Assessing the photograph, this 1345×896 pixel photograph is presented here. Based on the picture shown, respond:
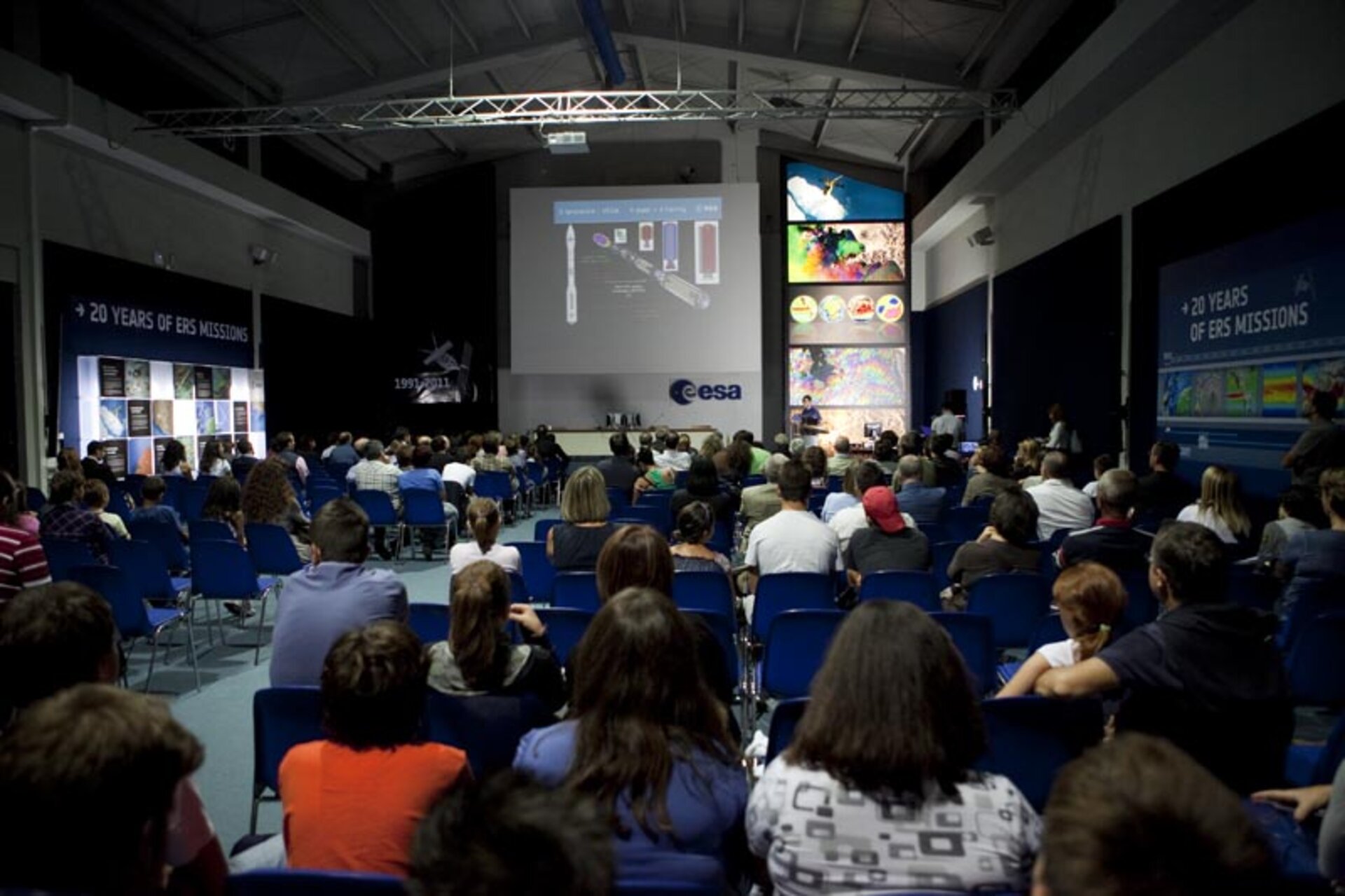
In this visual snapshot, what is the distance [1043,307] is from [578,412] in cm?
1018

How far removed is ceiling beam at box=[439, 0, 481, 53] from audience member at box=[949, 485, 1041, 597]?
38.5 ft

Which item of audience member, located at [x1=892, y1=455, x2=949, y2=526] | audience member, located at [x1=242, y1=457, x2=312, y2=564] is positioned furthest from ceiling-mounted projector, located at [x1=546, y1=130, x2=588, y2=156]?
audience member, located at [x1=892, y1=455, x2=949, y2=526]

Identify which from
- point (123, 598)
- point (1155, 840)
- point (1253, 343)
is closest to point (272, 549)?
point (123, 598)

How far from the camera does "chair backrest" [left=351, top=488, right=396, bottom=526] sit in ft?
28.8

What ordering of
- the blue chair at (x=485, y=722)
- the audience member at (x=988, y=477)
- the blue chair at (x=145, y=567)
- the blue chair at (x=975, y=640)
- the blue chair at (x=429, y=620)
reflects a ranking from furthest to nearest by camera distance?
the audience member at (x=988, y=477) < the blue chair at (x=145, y=567) < the blue chair at (x=429, y=620) < the blue chair at (x=975, y=640) < the blue chair at (x=485, y=722)

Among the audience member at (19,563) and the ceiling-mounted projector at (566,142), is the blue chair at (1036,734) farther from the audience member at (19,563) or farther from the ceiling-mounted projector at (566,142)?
the ceiling-mounted projector at (566,142)

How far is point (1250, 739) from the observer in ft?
7.51

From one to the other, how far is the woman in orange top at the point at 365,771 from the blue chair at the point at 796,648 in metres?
1.97

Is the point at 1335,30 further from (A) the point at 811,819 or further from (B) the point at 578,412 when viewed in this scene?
(B) the point at 578,412

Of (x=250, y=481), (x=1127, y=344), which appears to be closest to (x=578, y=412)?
(x=1127, y=344)

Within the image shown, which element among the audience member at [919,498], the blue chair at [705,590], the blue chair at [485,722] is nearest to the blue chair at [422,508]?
the audience member at [919,498]

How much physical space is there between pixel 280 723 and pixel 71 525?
3695mm

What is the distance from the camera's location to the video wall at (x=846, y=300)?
19969 millimetres

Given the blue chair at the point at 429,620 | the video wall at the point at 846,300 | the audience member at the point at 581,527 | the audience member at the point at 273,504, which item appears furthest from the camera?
the video wall at the point at 846,300
